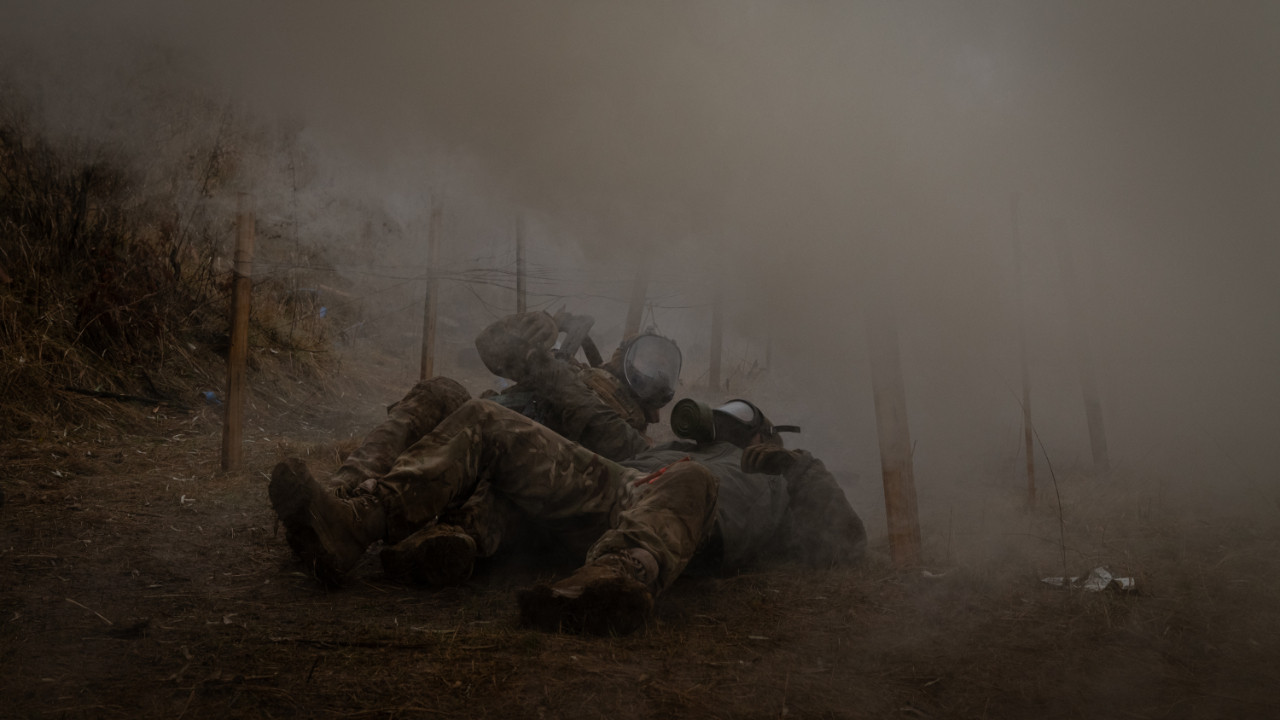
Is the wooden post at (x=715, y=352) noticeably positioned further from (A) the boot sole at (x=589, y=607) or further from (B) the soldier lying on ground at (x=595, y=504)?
(A) the boot sole at (x=589, y=607)

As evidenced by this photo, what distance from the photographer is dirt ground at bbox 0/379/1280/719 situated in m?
1.37

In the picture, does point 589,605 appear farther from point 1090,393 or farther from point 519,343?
point 1090,393

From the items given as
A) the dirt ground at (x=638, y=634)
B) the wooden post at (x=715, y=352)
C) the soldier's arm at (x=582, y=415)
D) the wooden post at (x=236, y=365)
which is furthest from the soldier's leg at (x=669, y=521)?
the wooden post at (x=715, y=352)

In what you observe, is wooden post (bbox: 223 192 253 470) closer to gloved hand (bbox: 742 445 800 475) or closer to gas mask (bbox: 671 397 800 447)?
gas mask (bbox: 671 397 800 447)

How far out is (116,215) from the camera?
178 inches

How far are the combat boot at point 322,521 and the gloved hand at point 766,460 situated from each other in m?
1.33

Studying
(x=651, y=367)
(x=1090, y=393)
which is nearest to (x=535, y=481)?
(x=651, y=367)

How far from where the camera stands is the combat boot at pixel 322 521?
189 cm

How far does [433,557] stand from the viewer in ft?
6.95

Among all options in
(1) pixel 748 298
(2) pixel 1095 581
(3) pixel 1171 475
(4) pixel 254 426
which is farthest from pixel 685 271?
(4) pixel 254 426

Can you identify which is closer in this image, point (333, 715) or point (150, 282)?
point (333, 715)

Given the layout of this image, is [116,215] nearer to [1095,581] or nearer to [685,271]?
[685,271]

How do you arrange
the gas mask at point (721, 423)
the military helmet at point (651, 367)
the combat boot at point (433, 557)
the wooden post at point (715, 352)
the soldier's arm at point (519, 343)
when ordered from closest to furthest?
the combat boot at point (433, 557) → the gas mask at point (721, 423) → the soldier's arm at point (519, 343) → the military helmet at point (651, 367) → the wooden post at point (715, 352)

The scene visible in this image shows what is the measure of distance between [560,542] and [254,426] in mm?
3652
